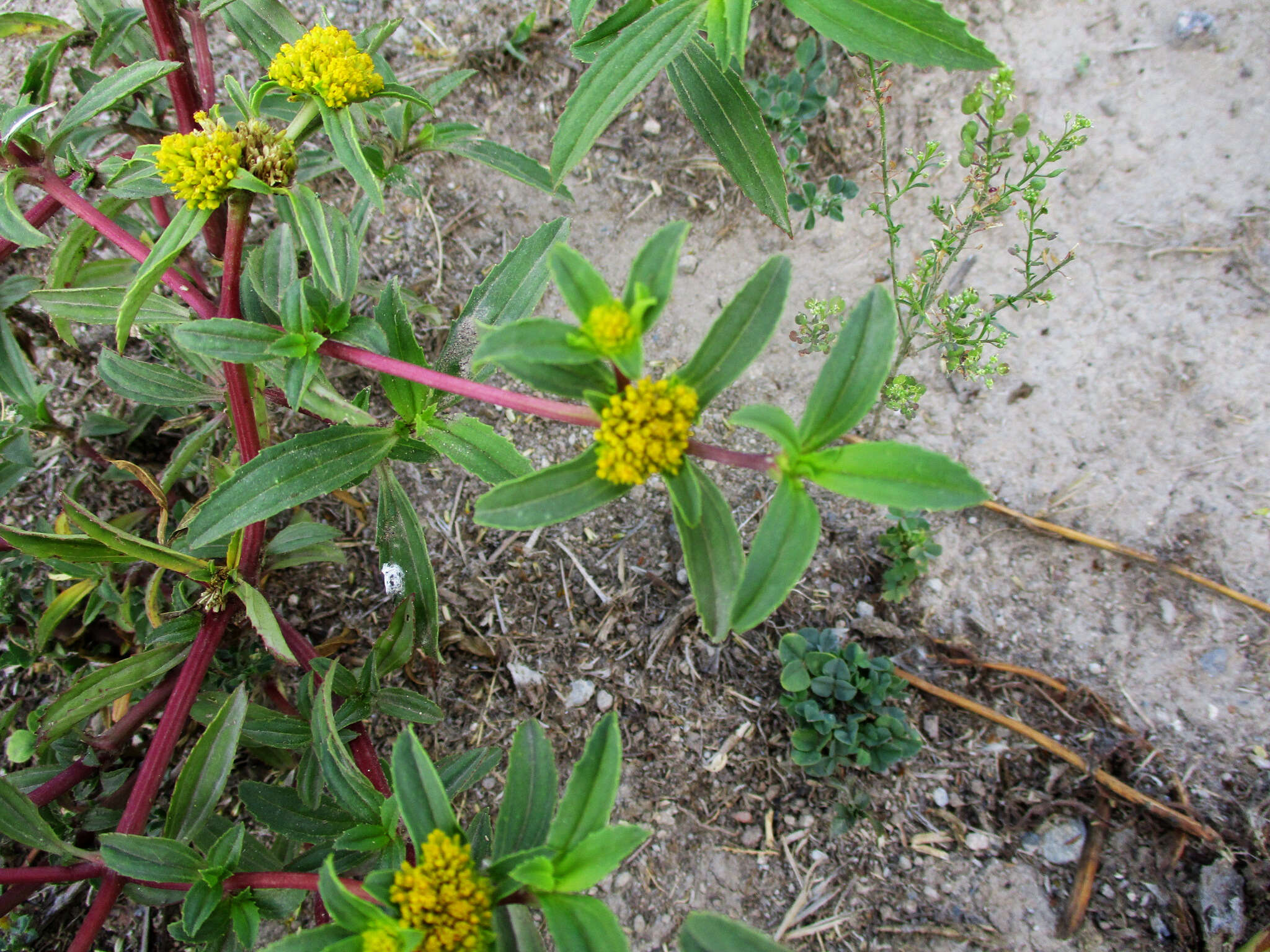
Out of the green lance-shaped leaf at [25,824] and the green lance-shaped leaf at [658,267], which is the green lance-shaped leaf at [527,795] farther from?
the green lance-shaped leaf at [25,824]

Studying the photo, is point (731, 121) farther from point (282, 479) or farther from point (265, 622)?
point (265, 622)


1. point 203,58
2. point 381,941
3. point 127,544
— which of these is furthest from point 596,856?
point 203,58

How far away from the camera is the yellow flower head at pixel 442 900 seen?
1361 mm

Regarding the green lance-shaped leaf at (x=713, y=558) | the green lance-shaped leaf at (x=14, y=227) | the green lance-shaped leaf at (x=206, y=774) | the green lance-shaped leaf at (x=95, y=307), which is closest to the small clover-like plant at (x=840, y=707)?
the green lance-shaped leaf at (x=713, y=558)

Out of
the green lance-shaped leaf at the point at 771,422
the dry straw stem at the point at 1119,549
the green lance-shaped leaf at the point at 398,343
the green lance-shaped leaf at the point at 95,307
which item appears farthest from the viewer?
the dry straw stem at the point at 1119,549

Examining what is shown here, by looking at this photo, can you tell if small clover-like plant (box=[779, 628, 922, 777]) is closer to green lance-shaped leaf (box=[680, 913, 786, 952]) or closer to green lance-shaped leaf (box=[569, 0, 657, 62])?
green lance-shaped leaf (box=[680, 913, 786, 952])

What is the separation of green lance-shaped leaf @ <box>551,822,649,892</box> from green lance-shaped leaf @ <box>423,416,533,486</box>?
79cm

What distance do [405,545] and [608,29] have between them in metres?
1.37

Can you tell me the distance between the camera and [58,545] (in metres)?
1.80

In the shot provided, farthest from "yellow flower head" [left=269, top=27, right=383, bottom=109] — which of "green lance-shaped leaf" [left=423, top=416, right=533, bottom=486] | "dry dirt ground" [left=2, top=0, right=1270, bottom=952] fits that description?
"dry dirt ground" [left=2, top=0, right=1270, bottom=952]

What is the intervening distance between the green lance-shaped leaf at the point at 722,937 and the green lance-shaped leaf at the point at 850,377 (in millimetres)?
834

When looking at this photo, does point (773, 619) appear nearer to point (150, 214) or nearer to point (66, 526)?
point (66, 526)

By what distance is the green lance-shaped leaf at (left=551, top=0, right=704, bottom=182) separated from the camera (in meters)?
1.81

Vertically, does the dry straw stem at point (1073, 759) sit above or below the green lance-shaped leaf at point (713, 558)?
below
